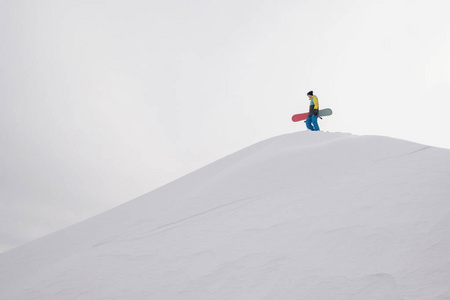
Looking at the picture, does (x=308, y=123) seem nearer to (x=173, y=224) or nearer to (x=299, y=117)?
(x=299, y=117)

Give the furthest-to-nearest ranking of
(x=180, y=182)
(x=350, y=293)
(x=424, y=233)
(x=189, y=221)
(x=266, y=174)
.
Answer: (x=180, y=182) → (x=266, y=174) → (x=189, y=221) → (x=424, y=233) → (x=350, y=293)

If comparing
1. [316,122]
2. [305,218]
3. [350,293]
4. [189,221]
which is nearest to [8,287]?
[189,221]

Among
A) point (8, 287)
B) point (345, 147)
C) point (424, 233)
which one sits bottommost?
point (8, 287)

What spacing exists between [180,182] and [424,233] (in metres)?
5.25

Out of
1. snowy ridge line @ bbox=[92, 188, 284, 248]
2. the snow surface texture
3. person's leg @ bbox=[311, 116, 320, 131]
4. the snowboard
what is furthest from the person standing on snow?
snowy ridge line @ bbox=[92, 188, 284, 248]

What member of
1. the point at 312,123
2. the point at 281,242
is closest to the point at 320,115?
the point at 312,123

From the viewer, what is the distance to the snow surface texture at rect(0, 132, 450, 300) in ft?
7.95

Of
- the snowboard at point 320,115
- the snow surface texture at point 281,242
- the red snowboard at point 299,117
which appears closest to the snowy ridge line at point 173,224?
the snow surface texture at point 281,242

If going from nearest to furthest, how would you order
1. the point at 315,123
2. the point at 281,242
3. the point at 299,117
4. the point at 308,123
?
the point at 281,242, the point at 315,123, the point at 308,123, the point at 299,117

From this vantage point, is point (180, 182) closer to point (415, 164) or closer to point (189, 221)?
point (189, 221)

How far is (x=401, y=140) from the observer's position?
616 centimetres

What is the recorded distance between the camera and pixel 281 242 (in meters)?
3.07

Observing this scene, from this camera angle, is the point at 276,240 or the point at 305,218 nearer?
the point at 276,240

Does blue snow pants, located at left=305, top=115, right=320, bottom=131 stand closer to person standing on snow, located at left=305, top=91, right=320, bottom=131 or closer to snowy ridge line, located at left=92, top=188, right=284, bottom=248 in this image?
person standing on snow, located at left=305, top=91, right=320, bottom=131
